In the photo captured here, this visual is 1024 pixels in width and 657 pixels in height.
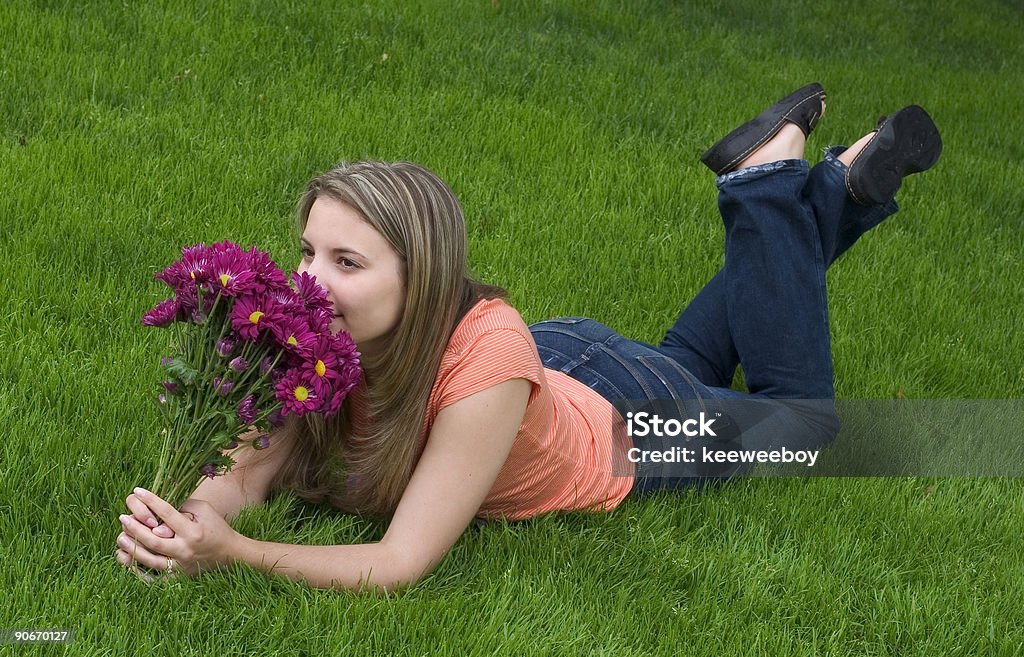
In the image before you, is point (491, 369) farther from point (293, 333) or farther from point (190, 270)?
point (190, 270)

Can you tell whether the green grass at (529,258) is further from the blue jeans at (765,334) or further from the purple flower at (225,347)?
the purple flower at (225,347)

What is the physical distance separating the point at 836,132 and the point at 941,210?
0.96 meters

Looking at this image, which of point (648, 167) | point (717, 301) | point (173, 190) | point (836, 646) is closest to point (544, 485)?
point (836, 646)

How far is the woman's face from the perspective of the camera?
2760 millimetres

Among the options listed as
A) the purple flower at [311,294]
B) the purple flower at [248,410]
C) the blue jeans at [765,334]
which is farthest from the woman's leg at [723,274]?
the purple flower at [248,410]

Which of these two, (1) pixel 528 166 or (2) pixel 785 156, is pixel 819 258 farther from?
(1) pixel 528 166

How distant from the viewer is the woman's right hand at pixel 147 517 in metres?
2.59

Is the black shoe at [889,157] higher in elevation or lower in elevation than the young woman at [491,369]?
higher

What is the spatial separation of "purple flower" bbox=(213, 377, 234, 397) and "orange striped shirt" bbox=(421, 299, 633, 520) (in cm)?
53

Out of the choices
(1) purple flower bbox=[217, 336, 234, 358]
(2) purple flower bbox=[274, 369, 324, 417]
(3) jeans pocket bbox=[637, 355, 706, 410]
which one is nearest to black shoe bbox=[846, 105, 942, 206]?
(3) jeans pocket bbox=[637, 355, 706, 410]

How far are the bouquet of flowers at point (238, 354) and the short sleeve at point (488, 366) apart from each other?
0.30 m

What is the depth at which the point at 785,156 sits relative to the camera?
371 centimetres

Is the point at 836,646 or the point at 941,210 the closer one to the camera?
the point at 836,646

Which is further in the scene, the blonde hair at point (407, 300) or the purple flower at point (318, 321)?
the blonde hair at point (407, 300)
